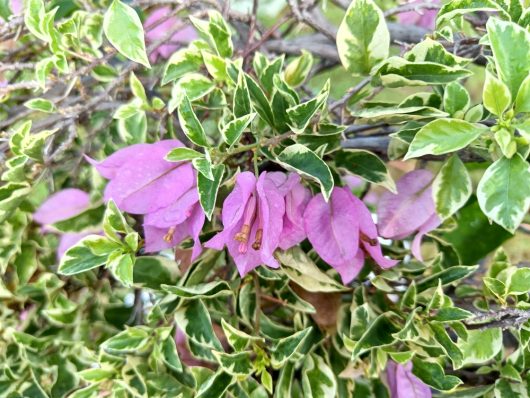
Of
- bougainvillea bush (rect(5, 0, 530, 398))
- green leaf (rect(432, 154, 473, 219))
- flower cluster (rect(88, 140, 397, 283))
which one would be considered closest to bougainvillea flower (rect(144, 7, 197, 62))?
bougainvillea bush (rect(5, 0, 530, 398))

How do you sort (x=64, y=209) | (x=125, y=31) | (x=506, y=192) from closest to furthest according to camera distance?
(x=506, y=192) < (x=125, y=31) < (x=64, y=209)

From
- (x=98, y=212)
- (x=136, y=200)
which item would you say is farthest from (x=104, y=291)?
(x=136, y=200)

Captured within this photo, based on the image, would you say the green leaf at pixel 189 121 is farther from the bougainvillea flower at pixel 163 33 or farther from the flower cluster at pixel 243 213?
the bougainvillea flower at pixel 163 33

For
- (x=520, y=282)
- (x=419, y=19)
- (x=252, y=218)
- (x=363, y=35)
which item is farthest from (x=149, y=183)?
(x=419, y=19)

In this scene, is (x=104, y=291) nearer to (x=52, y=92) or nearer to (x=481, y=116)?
(x=52, y=92)

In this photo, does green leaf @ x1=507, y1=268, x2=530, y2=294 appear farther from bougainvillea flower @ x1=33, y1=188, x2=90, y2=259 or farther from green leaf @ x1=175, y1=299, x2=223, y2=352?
bougainvillea flower @ x1=33, y1=188, x2=90, y2=259

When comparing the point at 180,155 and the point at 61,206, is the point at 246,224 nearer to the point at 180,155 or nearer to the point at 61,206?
the point at 180,155

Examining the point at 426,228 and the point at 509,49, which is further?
the point at 426,228
